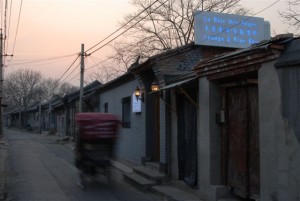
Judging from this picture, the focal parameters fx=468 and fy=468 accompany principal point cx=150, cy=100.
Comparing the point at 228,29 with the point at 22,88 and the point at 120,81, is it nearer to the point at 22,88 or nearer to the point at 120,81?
the point at 120,81

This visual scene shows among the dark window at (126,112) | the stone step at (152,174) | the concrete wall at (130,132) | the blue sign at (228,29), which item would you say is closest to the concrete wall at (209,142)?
the stone step at (152,174)

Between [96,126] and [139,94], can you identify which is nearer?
[96,126]

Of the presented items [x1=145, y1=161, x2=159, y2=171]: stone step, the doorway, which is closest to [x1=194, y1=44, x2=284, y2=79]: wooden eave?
the doorway

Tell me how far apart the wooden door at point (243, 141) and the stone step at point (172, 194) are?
1.11 m

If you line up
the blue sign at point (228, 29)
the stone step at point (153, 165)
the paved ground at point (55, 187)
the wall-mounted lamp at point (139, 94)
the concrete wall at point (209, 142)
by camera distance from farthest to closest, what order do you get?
the wall-mounted lamp at point (139, 94), the blue sign at point (228, 29), the stone step at point (153, 165), the paved ground at point (55, 187), the concrete wall at point (209, 142)

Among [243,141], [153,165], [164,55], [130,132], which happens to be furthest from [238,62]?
[130,132]

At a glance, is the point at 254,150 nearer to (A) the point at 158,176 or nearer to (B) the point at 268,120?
(B) the point at 268,120

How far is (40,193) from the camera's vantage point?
12031 millimetres

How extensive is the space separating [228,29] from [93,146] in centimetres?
649

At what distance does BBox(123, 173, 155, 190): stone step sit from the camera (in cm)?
1325

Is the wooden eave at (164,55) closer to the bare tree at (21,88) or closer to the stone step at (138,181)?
the stone step at (138,181)

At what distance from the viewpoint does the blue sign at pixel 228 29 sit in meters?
15.4

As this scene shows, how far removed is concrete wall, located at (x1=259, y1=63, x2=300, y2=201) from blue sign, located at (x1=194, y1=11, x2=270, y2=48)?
662 cm

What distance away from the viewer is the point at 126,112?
2109 cm
